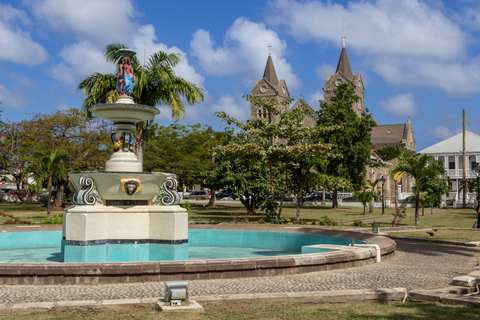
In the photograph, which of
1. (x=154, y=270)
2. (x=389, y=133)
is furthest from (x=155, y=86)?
(x=389, y=133)

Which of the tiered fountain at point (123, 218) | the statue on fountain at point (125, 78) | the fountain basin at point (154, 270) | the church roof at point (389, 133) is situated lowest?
the fountain basin at point (154, 270)

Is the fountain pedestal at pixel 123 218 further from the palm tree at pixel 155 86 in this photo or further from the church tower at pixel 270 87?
the church tower at pixel 270 87

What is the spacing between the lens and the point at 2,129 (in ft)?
130

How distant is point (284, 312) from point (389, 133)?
102396 mm

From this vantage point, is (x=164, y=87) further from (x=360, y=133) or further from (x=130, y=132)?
(x=360, y=133)

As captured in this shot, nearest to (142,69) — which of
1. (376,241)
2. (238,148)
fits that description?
(238,148)

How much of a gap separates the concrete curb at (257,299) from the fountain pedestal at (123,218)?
4285 mm

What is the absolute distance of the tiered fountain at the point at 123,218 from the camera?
10211mm

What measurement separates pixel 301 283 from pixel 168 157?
111 ft

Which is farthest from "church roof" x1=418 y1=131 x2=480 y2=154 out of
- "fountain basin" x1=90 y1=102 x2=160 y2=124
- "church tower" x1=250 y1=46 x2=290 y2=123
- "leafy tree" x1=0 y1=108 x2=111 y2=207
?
"fountain basin" x1=90 y1=102 x2=160 y2=124

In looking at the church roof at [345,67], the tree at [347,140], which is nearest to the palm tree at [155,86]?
the tree at [347,140]

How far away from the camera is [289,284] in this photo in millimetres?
7629

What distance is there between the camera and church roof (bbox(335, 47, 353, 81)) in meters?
96.5

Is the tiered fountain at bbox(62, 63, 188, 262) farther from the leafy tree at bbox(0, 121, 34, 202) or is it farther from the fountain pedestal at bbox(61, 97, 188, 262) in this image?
the leafy tree at bbox(0, 121, 34, 202)
